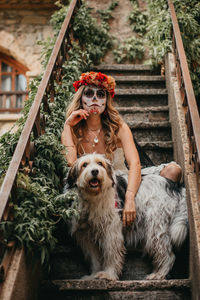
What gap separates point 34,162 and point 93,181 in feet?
1.69

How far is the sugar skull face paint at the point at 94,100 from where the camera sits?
4.00 metres

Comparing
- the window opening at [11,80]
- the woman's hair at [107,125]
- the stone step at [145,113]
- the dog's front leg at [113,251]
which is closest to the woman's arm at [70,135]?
the woman's hair at [107,125]

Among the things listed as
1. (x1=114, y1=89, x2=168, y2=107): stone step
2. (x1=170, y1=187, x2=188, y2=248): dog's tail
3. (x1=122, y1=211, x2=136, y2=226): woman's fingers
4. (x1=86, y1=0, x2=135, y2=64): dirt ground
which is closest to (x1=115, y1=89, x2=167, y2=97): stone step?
(x1=114, y1=89, x2=168, y2=107): stone step

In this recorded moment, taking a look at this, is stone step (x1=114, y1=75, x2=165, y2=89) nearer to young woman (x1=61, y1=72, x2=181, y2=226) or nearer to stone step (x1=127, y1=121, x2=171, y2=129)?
stone step (x1=127, y1=121, x2=171, y2=129)

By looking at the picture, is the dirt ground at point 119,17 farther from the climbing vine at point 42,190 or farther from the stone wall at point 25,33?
the climbing vine at point 42,190

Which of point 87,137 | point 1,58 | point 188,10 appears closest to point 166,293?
point 87,137

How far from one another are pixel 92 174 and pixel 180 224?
0.78 meters

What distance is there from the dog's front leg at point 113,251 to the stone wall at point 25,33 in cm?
595

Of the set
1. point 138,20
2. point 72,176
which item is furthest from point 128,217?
point 138,20

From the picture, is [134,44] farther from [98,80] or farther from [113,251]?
[113,251]

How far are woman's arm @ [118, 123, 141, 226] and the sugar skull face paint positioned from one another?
279mm

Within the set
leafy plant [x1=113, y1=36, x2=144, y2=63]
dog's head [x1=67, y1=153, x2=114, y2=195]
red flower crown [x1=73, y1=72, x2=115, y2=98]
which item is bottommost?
dog's head [x1=67, y1=153, x2=114, y2=195]

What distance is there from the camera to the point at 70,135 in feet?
12.6

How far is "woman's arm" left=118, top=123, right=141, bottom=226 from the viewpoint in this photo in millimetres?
3309
